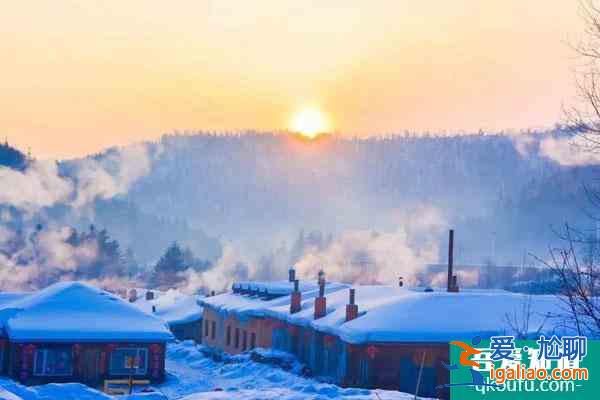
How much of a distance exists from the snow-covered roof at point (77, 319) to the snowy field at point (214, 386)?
2.37 m

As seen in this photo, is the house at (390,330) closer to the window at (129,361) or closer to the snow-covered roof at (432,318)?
the snow-covered roof at (432,318)

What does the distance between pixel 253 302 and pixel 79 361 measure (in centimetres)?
1458

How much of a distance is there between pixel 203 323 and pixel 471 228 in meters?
92.4

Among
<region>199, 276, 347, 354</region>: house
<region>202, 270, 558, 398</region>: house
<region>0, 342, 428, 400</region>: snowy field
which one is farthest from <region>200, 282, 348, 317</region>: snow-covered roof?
<region>202, 270, 558, 398</region>: house

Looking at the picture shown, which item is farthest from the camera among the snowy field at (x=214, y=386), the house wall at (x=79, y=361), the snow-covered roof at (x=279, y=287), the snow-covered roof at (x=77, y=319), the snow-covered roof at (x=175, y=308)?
the snow-covered roof at (x=175, y=308)

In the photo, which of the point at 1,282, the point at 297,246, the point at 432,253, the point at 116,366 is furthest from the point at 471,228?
the point at 116,366

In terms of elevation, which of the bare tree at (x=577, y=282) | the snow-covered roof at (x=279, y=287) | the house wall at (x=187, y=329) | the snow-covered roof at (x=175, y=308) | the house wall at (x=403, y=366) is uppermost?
the bare tree at (x=577, y=282)

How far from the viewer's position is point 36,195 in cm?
14588

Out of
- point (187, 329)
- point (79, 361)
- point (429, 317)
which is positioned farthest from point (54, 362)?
point (187, 329)

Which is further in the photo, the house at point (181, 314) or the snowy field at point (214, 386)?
the house at point (181, 314)

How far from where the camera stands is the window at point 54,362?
33750 mm

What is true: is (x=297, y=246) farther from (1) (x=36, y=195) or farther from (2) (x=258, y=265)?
(1) (x=36, y=195)

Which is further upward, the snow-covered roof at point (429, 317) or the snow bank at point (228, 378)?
the snow-covered roof at point (429, 317)

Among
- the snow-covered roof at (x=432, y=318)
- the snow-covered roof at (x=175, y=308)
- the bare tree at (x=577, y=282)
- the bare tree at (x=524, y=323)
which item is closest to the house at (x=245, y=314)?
the snow-covered roof at (x=175, y=308)
